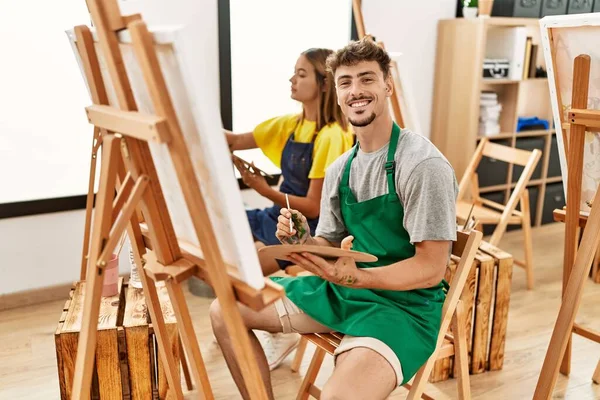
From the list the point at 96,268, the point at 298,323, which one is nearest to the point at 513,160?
the point at 298,323

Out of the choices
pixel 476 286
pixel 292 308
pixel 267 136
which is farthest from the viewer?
pixel 267 136

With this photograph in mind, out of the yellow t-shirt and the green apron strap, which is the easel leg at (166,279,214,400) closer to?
the green apron strap

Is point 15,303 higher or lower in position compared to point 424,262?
lower

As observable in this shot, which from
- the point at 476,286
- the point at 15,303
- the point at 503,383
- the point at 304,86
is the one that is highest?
the point at 304,86

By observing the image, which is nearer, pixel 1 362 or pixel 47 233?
pixel 1 362

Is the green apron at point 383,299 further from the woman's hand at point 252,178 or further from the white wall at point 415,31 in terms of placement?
the white wall at point 415,31

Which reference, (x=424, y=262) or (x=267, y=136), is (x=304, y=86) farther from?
(x=424, y=262)

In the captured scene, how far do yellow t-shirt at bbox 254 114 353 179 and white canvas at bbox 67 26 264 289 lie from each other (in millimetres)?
1126

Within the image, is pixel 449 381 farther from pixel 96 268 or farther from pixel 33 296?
pixel 33 296

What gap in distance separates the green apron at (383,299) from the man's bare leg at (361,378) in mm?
58

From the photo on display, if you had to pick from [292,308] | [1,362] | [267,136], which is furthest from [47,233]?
[292,308]

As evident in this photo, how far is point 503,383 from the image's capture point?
2324 mm

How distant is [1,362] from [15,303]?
0.57 metres

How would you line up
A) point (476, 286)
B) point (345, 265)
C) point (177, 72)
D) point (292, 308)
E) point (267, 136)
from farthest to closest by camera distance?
point (267, 136), point (476, 286), point (292, 308), point (345, 265), point (177, 72)
